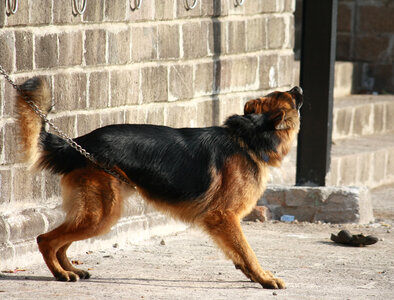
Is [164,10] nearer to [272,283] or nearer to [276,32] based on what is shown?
[276,32]

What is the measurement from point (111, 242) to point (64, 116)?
3.79 ft

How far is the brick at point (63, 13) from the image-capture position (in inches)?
251

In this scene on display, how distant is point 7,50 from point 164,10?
1924 millimetres

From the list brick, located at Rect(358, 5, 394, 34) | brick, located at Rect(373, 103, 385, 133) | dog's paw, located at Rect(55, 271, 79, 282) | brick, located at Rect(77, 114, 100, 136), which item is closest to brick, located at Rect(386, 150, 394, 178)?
brick, located at Rect(373, 103, 385, 133)

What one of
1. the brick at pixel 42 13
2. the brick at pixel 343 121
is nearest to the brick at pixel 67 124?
the brick at pixel 42 13

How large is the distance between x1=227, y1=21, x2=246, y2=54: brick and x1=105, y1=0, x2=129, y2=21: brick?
1610mm

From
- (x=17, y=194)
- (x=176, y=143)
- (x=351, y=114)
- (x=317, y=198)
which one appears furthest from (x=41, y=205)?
(x=351, y=114)

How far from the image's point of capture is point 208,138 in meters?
5.98

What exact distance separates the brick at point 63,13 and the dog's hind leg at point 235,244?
74.7 inches

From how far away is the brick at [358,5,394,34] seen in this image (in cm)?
1366

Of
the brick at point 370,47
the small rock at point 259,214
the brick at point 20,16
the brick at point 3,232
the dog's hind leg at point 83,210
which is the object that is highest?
the brick at point 20,16

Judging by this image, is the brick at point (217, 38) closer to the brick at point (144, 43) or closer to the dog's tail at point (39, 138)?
the brick at point (144, 43)

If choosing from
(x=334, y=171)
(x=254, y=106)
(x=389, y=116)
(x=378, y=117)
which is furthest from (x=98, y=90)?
(x=389, y=116)

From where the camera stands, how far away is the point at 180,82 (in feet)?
25.5
